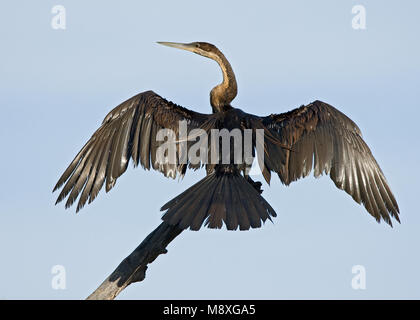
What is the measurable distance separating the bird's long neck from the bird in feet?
0.10

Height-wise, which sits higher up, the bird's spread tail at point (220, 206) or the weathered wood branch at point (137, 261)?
the bird's spread tail at point (220, 206)

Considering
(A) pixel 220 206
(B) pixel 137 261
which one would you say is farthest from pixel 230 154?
(B) pixel 137 261

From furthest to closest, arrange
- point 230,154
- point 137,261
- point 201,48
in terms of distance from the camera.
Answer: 1. point 201,48
2. point 230,154
3. point 137,261

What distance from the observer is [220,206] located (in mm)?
7762

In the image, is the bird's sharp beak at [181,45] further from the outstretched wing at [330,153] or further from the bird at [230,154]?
the outstretched wing at [330,153]

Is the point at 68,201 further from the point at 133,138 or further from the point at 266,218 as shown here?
the point at 266,218

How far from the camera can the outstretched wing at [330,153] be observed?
8969 mm

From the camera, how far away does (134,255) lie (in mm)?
7711

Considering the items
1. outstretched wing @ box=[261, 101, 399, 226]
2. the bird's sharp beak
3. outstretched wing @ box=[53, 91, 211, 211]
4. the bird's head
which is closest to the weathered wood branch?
outstretched wing @ box=[53, 91, 211, 211]

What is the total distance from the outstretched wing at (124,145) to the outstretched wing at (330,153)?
1.00 metres

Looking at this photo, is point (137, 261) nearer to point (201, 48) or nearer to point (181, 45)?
point (201, 48)

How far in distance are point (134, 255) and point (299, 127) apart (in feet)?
9.12

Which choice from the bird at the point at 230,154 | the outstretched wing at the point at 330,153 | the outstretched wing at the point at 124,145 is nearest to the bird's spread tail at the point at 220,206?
the bird at the point at 230,154

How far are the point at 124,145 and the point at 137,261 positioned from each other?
1.77m
